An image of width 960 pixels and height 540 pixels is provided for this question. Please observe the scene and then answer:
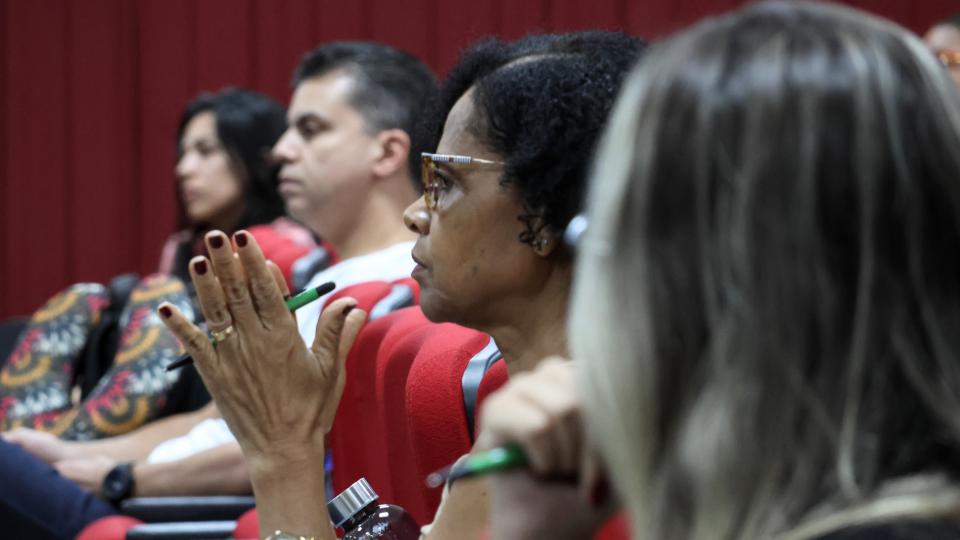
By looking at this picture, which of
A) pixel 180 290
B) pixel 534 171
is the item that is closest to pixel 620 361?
pixel 534 171

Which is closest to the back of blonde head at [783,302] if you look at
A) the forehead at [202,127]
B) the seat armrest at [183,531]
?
the seat armrest at [183,531]

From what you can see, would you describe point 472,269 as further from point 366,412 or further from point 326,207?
point 326,207

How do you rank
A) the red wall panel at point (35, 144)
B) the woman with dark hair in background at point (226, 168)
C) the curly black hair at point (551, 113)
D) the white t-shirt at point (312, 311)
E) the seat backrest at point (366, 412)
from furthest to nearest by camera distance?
the red wall panel at point (35, 144)
the woman with dark hair in background at point (226, 168)
the white t-shirt at point (312, 311)
the seat backrest at point (366, 412)
the curly black hair at point (551, 113)

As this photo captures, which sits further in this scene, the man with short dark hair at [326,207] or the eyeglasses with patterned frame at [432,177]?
the man with short dark hair at [326,207]

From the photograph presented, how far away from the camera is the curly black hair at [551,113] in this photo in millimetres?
1335

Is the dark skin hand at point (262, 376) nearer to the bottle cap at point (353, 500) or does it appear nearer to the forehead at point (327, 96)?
the bottle cap at point (353, 500)

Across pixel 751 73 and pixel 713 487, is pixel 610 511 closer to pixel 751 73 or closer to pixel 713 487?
pixel 713 487


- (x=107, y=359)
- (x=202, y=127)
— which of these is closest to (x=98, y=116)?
(x=202, y=127)

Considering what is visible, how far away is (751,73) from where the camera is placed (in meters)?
0.69

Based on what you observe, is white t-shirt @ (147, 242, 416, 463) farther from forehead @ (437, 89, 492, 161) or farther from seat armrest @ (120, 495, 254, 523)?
forehead @ (437, 89, 492, 161)

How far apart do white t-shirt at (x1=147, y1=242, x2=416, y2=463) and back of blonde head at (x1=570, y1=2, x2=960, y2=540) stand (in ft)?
6.05

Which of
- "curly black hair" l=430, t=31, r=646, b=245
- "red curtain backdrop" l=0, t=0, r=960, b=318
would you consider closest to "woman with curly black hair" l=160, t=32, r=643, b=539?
"curly black hair" l=430, t=31, r=646, b=245

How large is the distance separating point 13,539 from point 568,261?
124 centimetres

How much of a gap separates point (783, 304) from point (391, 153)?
220cm
